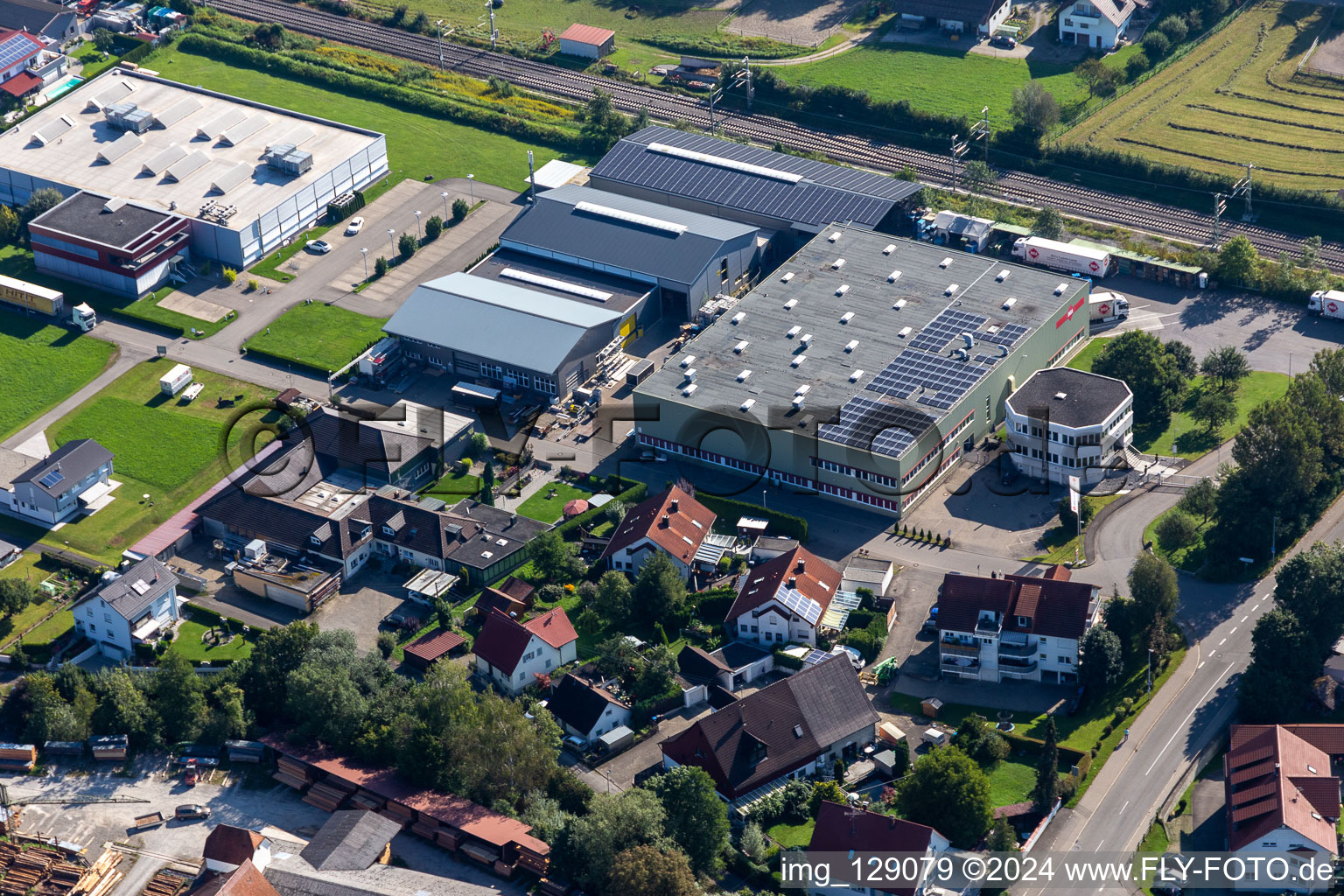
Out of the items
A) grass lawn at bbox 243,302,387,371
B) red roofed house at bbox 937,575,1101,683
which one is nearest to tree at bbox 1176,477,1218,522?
red roofed house at bbox 937,575,1101,683

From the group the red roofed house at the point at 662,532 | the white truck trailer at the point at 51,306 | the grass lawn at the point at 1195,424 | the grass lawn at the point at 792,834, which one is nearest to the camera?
the grass lawn at the point at 792,834

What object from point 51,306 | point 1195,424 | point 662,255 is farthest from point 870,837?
point 51,306

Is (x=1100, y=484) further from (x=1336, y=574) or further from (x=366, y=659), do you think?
(x=366, y=659)

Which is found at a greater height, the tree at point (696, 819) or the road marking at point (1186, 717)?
the tree at point (696, 819)

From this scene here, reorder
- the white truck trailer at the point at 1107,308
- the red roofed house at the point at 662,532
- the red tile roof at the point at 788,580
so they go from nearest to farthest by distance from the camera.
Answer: the red tile roof at the point at 788,580 → the red roofed house at the point at 662,532 → the white truck trailer at the point at 1107,308

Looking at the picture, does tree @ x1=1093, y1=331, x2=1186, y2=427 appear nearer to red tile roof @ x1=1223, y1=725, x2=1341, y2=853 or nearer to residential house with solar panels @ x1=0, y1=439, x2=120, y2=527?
red tile roof @ x1=1223, y1=725, x2=1341, y2=853

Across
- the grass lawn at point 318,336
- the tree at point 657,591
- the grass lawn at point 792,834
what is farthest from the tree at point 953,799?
the grass lawn at point 318,336

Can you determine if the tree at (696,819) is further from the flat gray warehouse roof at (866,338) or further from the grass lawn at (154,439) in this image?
the grass lawn at (154,439)

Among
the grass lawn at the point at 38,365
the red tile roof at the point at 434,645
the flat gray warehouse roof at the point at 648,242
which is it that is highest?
the flat gray warehouse roof at the point at 648,242
